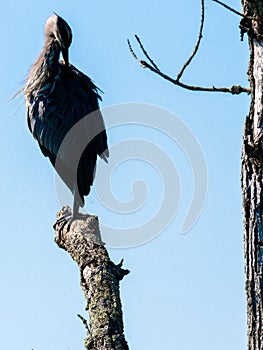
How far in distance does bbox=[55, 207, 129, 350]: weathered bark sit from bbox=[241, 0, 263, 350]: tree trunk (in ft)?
2.50

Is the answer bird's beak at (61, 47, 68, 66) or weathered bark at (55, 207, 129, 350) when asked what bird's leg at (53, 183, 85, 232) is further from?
bird's beak at (61, 47, 68, 66)

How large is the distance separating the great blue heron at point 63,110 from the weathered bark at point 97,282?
7.12 feet

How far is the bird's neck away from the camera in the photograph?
7.84m

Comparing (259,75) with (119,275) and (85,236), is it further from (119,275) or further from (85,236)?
(85,236)

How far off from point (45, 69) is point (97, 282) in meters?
3.74

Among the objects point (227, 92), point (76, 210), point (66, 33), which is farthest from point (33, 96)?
point (227, 92)

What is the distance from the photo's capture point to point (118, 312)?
4.32m

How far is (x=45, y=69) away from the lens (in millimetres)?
7793

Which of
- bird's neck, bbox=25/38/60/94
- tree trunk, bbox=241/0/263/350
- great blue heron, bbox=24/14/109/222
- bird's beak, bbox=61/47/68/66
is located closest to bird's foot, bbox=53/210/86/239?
great blue heron, bbox=24/14/109/222

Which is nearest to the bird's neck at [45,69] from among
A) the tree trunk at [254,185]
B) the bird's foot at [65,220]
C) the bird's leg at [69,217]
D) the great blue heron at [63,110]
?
the great blue heron at [63,110]

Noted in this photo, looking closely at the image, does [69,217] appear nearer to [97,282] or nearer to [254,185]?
[97,282]

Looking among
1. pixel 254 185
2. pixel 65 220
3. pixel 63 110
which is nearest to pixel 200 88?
pixel 254 185

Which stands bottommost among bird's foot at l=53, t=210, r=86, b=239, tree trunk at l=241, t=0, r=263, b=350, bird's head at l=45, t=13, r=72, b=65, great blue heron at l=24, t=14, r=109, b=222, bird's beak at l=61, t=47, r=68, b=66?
tree trunk at l=241, t=0, r=263, b=350

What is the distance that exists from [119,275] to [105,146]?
10.7 feet
